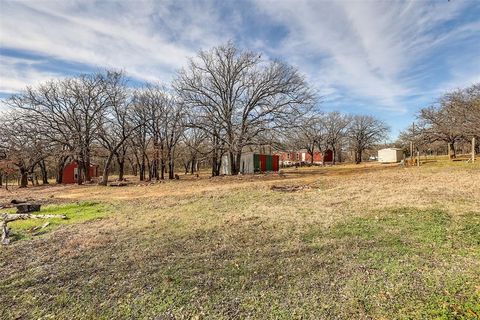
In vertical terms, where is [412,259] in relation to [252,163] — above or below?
below

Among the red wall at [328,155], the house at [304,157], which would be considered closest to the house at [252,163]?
the house at [304,157]

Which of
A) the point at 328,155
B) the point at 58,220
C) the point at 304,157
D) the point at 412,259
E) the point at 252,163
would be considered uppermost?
the point at 328,155

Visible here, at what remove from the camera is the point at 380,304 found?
3014 mm

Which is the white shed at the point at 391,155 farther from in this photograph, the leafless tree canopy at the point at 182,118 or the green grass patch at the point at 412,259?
the green grass patch at the point at 412,259

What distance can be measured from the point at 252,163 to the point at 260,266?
28.0m

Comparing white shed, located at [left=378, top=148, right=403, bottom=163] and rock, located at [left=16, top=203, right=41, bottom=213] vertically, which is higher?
white shed, located at [left=378, top=148, right=403, bottom=163]

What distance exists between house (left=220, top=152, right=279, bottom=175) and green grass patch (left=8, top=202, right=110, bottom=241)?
1979 centimetres

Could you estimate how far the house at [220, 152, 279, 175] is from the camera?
32094mm

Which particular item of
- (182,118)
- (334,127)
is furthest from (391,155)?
(182,118)

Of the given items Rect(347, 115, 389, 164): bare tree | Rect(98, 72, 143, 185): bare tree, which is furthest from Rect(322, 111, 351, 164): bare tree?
Rect(98, 72, 143, 185): bare tree

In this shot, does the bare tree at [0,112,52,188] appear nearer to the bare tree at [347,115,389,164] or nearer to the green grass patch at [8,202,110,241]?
the green grass patch at [8,202,110,241]

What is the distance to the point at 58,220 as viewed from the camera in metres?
8.65

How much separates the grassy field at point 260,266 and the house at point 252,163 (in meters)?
23.5

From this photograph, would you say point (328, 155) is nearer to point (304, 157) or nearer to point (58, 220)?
point (304, 157)
